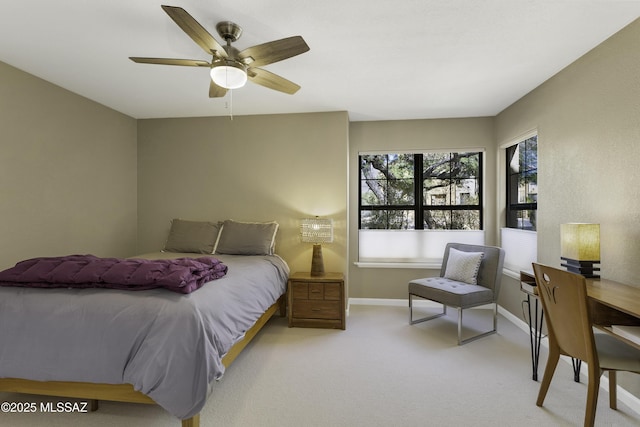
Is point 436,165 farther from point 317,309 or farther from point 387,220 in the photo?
point 317,309

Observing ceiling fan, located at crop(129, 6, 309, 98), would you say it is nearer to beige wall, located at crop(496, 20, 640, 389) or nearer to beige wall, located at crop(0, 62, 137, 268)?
beige wall, located at crop(0, 62, 137, 268)

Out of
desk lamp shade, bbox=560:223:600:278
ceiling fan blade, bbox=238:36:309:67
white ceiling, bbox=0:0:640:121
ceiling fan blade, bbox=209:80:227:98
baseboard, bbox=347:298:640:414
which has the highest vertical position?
white ceiling, bbox=0:0:640:121

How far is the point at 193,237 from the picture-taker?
11.8ft

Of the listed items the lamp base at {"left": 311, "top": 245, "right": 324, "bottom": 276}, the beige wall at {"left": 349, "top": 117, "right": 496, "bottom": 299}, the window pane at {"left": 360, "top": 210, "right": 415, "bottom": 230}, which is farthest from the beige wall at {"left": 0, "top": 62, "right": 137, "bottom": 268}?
the window pane at {"left": 360, "top": 210, "right": 415, "bottom": 230}

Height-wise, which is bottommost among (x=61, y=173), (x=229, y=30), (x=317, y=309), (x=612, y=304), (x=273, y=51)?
(x=317, y=309)

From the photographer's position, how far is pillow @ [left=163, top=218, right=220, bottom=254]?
354cm

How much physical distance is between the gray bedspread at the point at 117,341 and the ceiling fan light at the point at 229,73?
4.33 feet

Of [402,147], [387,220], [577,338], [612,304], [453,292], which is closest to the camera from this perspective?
[612,304]

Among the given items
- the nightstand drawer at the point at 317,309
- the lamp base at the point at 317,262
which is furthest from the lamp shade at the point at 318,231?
the nightstand drawer at the point at 317,309

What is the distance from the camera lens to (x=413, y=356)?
8.79 ft

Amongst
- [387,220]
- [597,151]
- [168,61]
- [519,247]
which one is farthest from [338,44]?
Result: [519,247]

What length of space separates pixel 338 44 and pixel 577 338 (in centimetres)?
236

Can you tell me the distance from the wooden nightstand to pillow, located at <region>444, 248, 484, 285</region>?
1281 millimetres

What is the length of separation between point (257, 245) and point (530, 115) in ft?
10.3
